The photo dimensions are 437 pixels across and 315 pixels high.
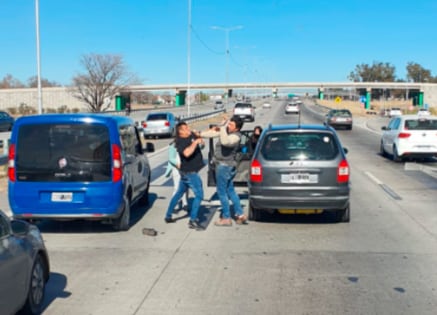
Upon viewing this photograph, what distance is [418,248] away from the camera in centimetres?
808

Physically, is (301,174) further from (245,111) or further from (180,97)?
(180,97)

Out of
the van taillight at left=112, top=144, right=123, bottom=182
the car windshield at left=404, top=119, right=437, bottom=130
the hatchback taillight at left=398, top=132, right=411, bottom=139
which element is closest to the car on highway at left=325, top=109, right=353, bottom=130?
the car windshield at left=404, top=119, right=437, bottom=130

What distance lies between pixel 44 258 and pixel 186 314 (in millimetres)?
1441

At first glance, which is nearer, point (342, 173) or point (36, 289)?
point (36, 289)

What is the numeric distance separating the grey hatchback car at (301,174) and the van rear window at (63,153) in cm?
245

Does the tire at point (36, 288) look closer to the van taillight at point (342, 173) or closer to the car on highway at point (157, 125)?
the van taillight at point (342, 173)

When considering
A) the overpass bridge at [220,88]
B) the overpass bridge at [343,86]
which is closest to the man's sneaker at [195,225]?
the overpass bridge at [220,88]

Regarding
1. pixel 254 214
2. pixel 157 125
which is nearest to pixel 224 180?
pixel 254 214

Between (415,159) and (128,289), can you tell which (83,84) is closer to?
(415,159)

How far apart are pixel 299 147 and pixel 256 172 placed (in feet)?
2.63

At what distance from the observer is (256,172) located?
9578 mm

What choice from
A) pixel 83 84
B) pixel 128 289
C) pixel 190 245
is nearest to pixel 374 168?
pixel 190 245

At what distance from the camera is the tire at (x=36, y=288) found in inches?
205

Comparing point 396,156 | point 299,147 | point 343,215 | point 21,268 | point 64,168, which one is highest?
point 299,147
